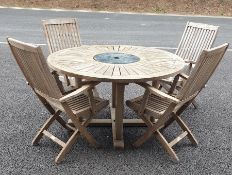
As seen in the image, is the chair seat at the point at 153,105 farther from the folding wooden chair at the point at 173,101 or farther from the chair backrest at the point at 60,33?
the chair backrest at the point at 60,33

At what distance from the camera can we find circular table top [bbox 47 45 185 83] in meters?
4.30

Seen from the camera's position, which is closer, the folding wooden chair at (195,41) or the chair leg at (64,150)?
the chair leg at (64,150)

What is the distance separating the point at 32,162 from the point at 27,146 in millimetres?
420

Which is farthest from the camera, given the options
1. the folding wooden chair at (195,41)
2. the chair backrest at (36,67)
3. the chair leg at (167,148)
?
the folding wooden chair at (195,41)

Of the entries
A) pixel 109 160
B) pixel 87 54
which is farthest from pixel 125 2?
pixel 109 160

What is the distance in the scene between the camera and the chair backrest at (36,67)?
3904mm

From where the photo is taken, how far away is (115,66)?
15.4 feet

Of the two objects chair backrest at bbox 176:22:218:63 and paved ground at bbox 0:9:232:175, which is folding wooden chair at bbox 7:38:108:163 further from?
chair backrest at bbox 176:22:218:63

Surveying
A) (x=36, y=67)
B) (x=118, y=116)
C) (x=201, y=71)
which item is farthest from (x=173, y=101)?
(x=36, y=67)

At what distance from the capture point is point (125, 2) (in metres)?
18.2

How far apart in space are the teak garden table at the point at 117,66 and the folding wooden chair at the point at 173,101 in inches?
8.6

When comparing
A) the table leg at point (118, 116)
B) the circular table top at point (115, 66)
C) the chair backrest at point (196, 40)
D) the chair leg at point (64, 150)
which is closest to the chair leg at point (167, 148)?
the table leg at point (118, 116)

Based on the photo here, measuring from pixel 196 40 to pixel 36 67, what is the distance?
3.26 m

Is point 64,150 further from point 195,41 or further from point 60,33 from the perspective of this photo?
point 195,41
